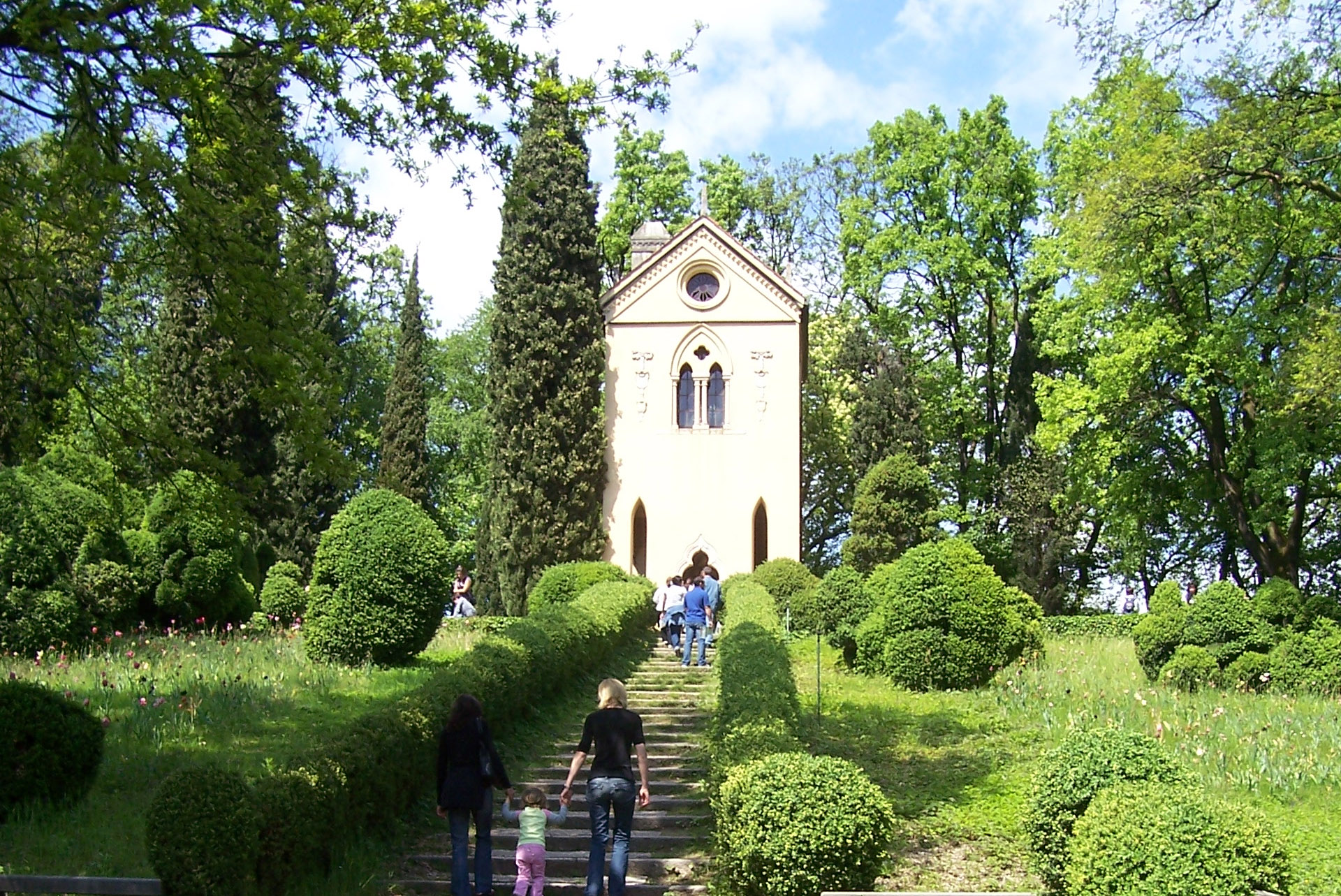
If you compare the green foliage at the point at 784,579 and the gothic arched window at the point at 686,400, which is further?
the gothic arched window at the point at 686,400

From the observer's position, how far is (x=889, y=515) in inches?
1179

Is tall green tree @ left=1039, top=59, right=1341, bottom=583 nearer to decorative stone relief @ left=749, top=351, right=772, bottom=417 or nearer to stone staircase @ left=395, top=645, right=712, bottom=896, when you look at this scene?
decorative stone relief @ left=749, top=351, right=772, bottom=417

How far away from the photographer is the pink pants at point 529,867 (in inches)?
343

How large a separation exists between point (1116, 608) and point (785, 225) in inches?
711

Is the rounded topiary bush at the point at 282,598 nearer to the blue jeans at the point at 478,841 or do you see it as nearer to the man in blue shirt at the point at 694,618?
the man in blue shirt at the point at 694,618

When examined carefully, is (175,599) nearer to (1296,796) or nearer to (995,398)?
(1296,796)

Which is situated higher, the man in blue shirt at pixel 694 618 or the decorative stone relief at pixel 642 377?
the decorative stone relief at pixel 642 377

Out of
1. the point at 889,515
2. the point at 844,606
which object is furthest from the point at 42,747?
the point at 889,515

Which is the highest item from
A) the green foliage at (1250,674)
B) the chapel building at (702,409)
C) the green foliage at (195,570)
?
the chapel building at (702,409)

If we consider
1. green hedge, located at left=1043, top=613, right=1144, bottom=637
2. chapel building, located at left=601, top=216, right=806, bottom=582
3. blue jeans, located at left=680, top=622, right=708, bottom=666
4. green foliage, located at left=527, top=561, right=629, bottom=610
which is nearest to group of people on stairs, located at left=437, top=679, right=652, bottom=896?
blue jeans, located at left=680, top=622, right=708, bottom=666

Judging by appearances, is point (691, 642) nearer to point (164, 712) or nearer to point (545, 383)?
point (164, 712)

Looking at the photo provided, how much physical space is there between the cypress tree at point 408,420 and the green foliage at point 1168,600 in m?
24.8

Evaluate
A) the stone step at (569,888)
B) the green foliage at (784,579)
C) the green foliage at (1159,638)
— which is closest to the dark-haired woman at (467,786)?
the stone step at (569,888)

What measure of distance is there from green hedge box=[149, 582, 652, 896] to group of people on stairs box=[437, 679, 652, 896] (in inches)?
30.9
